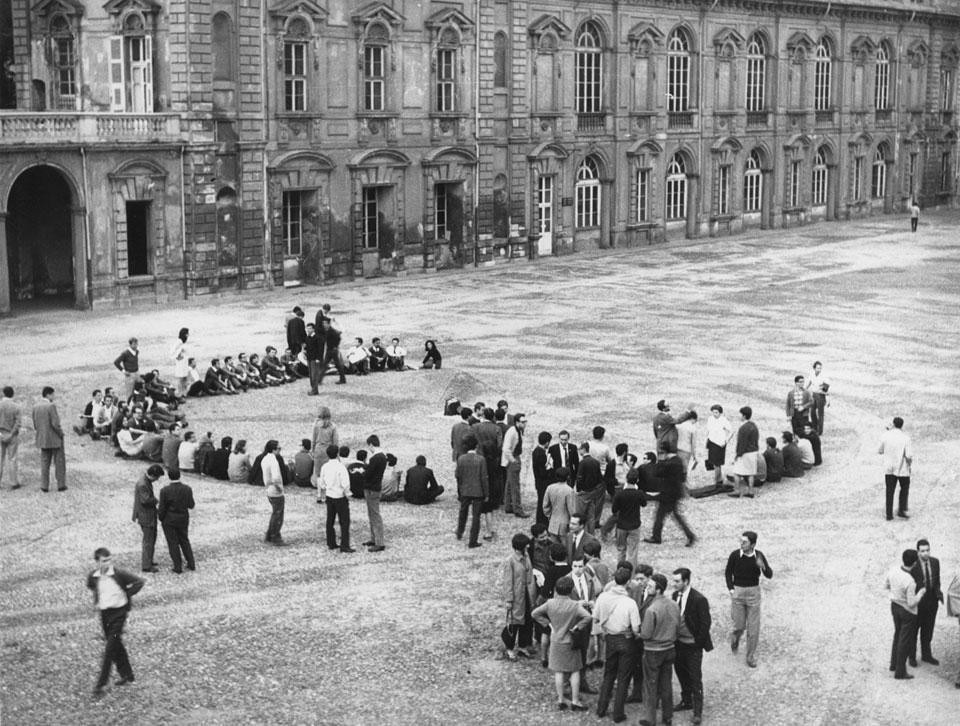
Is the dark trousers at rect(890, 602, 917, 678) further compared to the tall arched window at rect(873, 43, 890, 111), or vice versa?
the tall arched window at rect(873, 43, 890, 111)

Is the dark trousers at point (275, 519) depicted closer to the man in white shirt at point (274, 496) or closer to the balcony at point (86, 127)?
the man in white shirt at point (274, 496)

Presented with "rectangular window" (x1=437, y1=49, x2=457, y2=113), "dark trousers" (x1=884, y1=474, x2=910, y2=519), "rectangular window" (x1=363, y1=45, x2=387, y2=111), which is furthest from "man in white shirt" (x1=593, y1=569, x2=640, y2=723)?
Answer: "rectangular window" (x1=437, y1=49, x2=457, y2=113)

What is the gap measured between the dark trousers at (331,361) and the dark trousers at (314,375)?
0.30 ft

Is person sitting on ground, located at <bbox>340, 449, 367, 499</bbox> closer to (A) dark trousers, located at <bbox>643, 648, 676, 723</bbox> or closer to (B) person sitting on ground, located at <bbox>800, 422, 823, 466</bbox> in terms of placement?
(B) person sitting on ground, located at <bbox>800, 422, 823, 466</bbox>

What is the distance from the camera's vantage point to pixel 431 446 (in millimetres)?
25828

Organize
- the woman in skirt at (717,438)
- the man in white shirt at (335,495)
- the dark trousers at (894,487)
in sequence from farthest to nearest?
the woman in skirt at (717,438)
the dark trousers at (894,487)
the man in white shirt at (335,495)

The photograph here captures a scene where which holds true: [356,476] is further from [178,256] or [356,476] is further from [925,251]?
[925,251]

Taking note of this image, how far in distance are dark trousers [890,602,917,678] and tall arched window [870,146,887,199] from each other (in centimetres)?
5863

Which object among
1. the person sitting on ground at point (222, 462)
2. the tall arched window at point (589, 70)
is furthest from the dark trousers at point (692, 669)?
the tall arched window at point (589, 70)

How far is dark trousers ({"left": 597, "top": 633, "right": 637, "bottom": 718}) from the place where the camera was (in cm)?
1473

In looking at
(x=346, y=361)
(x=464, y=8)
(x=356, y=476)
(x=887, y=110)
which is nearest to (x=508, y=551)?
(x=356, y=476)

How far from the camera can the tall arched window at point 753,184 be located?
63.5 metres

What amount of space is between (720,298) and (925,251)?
54.3 ft

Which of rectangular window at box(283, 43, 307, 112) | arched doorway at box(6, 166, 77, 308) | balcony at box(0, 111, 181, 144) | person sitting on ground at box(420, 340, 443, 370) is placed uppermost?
rectangular window at box(283, 43, 307, 112)
